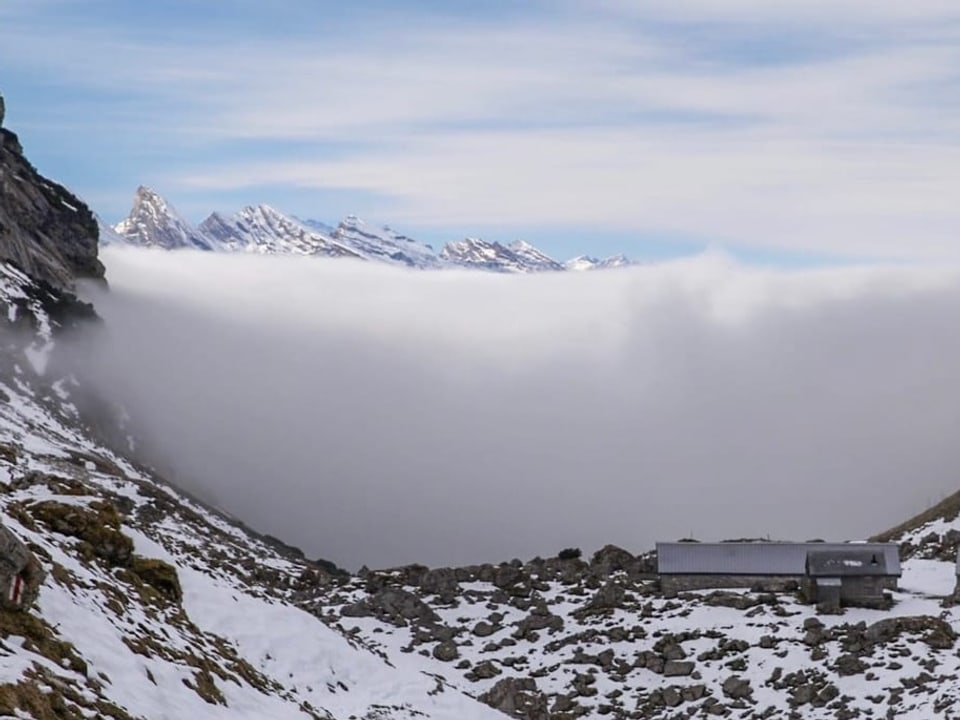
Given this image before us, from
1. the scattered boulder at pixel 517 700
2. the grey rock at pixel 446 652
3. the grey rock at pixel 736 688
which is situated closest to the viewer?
the grey rock at pixel 736 688

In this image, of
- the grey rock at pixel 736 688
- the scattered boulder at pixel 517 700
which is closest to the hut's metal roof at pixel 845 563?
the grey rock at pixel 736 688

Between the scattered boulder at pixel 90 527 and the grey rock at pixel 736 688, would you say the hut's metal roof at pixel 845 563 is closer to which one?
the grey rock at pixel 736 688

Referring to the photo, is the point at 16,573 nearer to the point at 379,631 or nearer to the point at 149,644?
the point at 149,644

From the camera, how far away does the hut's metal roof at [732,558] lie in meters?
90.2

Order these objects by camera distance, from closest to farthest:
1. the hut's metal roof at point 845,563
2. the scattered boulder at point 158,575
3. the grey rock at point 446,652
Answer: the scattered boulder at point 158,575 < the grey rock at point 446,652 < the hut's metal roof at point 845,563

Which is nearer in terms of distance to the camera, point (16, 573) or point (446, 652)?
point (16, 573)

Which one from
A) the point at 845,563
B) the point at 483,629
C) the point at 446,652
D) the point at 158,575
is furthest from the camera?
the point at 483,629

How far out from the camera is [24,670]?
23203 mm

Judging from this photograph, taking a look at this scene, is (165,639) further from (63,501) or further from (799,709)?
(799,709)

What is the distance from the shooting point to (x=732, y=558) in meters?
91.4

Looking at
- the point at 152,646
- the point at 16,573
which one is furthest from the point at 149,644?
the point at 16,573

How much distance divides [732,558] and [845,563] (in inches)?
493

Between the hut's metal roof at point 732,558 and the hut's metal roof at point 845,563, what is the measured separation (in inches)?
294

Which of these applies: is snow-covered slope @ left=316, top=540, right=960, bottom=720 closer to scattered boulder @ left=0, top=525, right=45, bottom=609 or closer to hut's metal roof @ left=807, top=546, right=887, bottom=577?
hut's metal roof @ left=807, top=546, right=887, bottom=577
